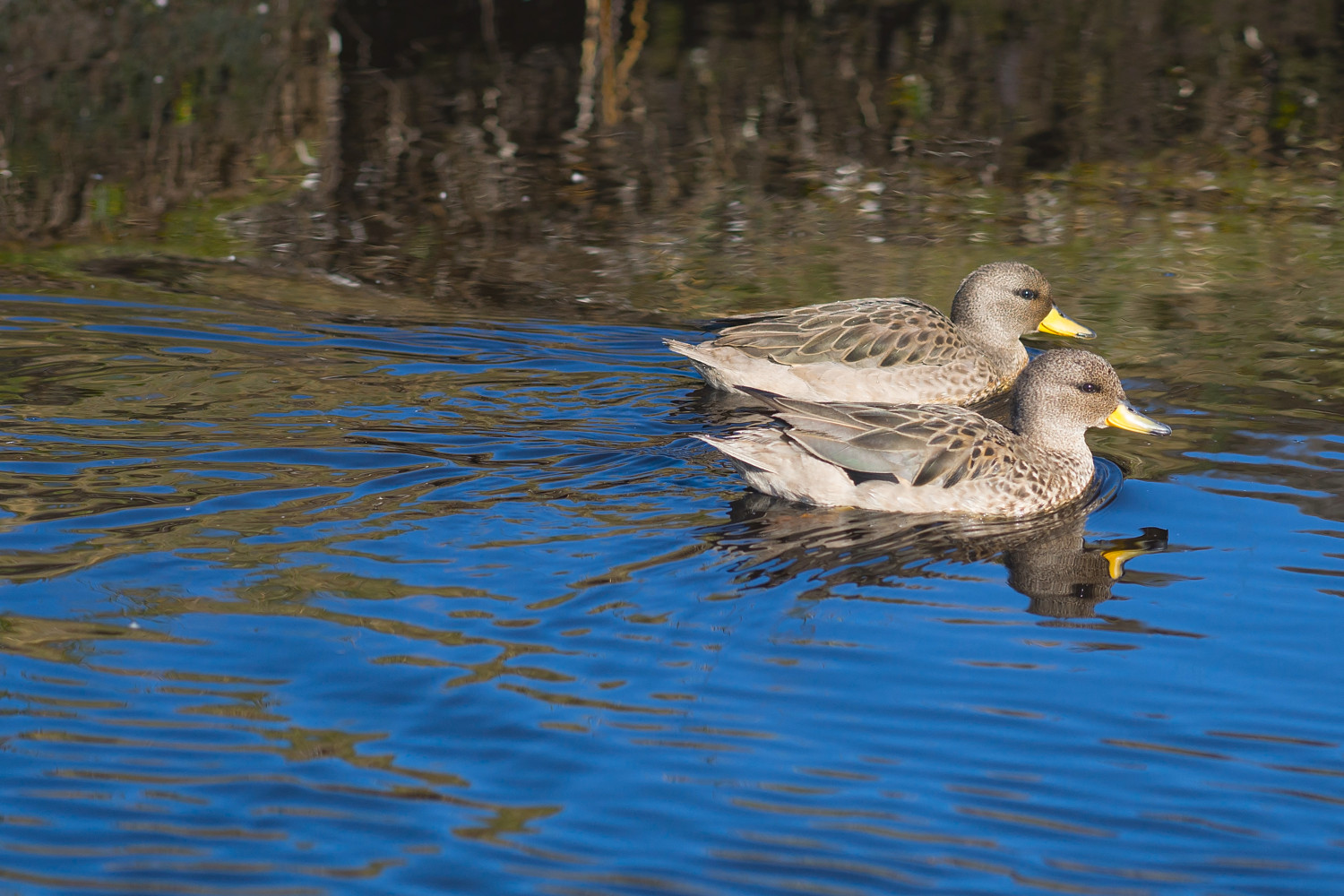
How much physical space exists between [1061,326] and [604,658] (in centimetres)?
562

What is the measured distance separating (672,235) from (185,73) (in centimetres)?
772

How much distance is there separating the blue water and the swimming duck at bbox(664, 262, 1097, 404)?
1.48ft

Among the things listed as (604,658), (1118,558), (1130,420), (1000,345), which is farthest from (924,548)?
(1000,345)

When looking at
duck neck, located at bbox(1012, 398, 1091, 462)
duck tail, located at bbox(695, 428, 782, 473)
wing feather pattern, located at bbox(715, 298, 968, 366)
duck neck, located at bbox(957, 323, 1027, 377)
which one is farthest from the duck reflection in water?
A: duck neck, located at bbox(957, 323, 1027, 377)

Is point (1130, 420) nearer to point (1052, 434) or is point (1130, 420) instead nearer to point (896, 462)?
point (1052, 434)

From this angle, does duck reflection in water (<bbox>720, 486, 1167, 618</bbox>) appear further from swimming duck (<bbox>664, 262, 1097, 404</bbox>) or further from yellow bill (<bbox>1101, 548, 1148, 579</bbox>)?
swimming duck (<bbox>664, 262, 1097, 404</bbox>)

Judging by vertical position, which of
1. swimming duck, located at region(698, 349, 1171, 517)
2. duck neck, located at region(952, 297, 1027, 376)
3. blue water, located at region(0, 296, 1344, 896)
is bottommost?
blue water, located at region(0, 296, 1344, 896)

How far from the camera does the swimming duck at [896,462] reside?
25.1 ft

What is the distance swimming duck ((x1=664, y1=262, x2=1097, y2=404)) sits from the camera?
9312mm

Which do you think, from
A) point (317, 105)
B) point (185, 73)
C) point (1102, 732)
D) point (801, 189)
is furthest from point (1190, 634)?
point (185, 73)

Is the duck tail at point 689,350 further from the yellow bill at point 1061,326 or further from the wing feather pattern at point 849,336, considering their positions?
the yellow bill at point 1061,326

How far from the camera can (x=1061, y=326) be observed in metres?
10.3

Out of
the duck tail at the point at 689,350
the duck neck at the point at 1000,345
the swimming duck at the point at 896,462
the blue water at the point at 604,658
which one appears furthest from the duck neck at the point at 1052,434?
the duck tail at the point at 689,350

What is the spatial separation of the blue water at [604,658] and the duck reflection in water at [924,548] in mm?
31
